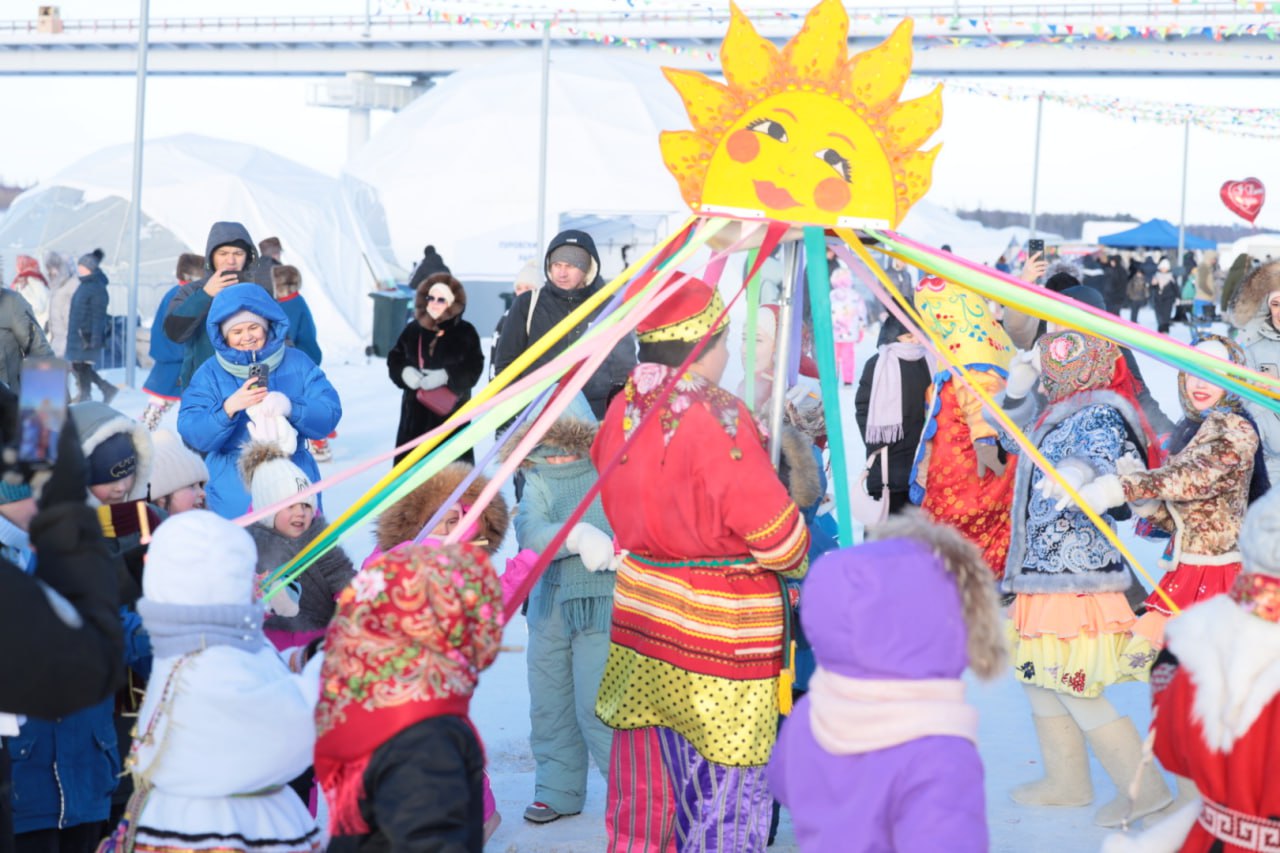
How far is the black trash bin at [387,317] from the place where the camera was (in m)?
19.0

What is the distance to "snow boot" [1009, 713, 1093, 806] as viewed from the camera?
4.51 metres

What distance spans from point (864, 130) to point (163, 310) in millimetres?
4766

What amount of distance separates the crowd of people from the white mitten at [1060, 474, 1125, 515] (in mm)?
18

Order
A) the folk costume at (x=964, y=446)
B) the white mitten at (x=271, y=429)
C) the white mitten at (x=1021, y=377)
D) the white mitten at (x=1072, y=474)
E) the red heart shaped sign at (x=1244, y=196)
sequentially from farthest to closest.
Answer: the red heart shaped sign at (x=1244, y=196), the folk costume at (x=964, y=446), the white mitten at (x=1021, y=377), the white mitten at (x=271, y=429), the white mitten at (x=1072, y=474)

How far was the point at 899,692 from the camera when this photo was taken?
2320mm

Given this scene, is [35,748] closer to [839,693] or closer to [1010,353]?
[839,693]

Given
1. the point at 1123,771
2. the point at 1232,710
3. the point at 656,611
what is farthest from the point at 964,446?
the point at 1232,710

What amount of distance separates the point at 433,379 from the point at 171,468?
3.72m

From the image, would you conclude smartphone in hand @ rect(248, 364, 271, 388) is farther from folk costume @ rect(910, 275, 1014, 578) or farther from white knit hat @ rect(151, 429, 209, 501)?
folk costume @ rect(910, 275, 1014, 578)

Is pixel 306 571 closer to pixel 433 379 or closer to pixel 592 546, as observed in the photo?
pixel 592 546

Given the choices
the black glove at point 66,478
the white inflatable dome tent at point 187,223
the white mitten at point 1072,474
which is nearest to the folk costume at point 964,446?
the white mitten at point 1072,474

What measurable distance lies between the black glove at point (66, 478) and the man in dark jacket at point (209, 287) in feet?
13.3

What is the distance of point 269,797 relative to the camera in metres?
2.70

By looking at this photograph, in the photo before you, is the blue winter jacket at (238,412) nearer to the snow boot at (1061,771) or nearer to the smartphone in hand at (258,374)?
the smartphone in hand at (258,374)
